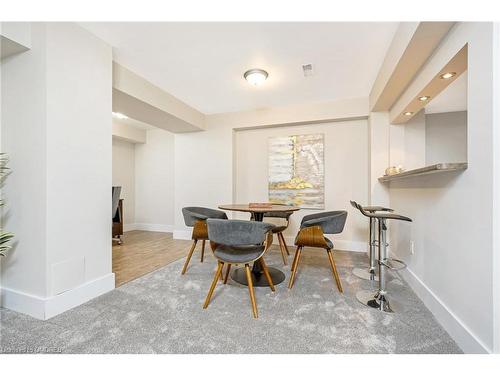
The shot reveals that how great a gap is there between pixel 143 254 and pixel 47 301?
175 cm

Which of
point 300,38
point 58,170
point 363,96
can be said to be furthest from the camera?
point 363,96

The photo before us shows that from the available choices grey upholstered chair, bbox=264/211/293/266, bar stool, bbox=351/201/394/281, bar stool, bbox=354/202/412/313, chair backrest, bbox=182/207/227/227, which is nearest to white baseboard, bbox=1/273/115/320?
chair backrest, bbox=182/207/227/227

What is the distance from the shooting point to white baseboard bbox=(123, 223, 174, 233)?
A: 5414 millimetres

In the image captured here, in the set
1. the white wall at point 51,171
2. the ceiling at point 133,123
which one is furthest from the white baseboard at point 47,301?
the ceiling at point 133,123

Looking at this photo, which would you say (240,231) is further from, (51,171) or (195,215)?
(51,171)

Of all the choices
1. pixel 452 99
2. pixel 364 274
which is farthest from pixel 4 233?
pixel 452 99

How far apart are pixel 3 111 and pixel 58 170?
723 mm

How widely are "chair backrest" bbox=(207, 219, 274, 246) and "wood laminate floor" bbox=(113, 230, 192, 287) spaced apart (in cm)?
137

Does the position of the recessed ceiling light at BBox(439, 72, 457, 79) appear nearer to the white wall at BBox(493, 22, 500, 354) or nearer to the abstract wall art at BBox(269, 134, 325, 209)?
the white wall at BBox(493, 22, 500, 354)

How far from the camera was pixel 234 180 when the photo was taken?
172 inches

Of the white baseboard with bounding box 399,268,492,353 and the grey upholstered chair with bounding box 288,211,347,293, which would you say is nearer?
the white baseboard with bounding box 399,268,492,353

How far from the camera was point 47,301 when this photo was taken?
169cm
